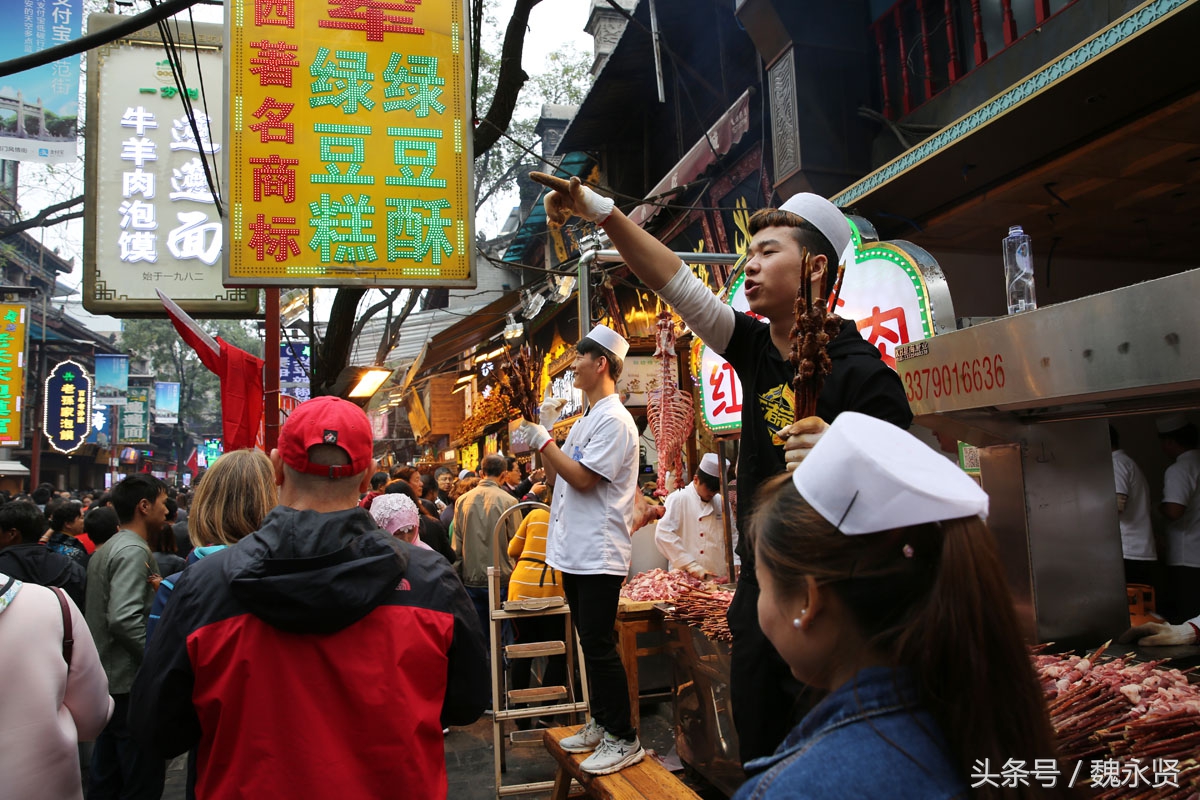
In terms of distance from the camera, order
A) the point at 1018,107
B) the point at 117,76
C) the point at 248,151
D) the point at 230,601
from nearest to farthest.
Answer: the point at 230,601, the point at 1018,107, the point at 248,151, the point at 117,76

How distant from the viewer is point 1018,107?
16.0 ft

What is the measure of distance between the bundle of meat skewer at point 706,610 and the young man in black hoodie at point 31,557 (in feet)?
12.6

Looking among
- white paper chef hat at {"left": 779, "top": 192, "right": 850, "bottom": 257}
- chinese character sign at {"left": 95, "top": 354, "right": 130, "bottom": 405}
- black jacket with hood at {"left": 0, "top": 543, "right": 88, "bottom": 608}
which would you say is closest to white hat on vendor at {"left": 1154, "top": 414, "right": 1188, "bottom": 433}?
white paper chef hat at {"left": 779, "top": 192, "right": 850, "bottom": 257}

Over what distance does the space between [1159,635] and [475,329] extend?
47.5ft

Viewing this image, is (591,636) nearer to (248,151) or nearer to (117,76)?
(248,151)

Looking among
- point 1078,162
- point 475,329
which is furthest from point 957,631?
point 475,329

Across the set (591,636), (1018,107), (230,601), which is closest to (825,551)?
(230,601)

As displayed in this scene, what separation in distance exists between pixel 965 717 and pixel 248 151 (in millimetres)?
5668

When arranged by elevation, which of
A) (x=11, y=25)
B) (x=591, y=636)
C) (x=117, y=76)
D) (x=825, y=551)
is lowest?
(x=591, y=636)

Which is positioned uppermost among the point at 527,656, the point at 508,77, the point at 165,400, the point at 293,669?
the point at 165,400

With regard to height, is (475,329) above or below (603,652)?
above

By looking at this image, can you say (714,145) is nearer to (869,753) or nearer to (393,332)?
(393,332)

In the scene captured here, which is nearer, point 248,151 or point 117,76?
point 248,151

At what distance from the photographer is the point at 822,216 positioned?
2512mm
